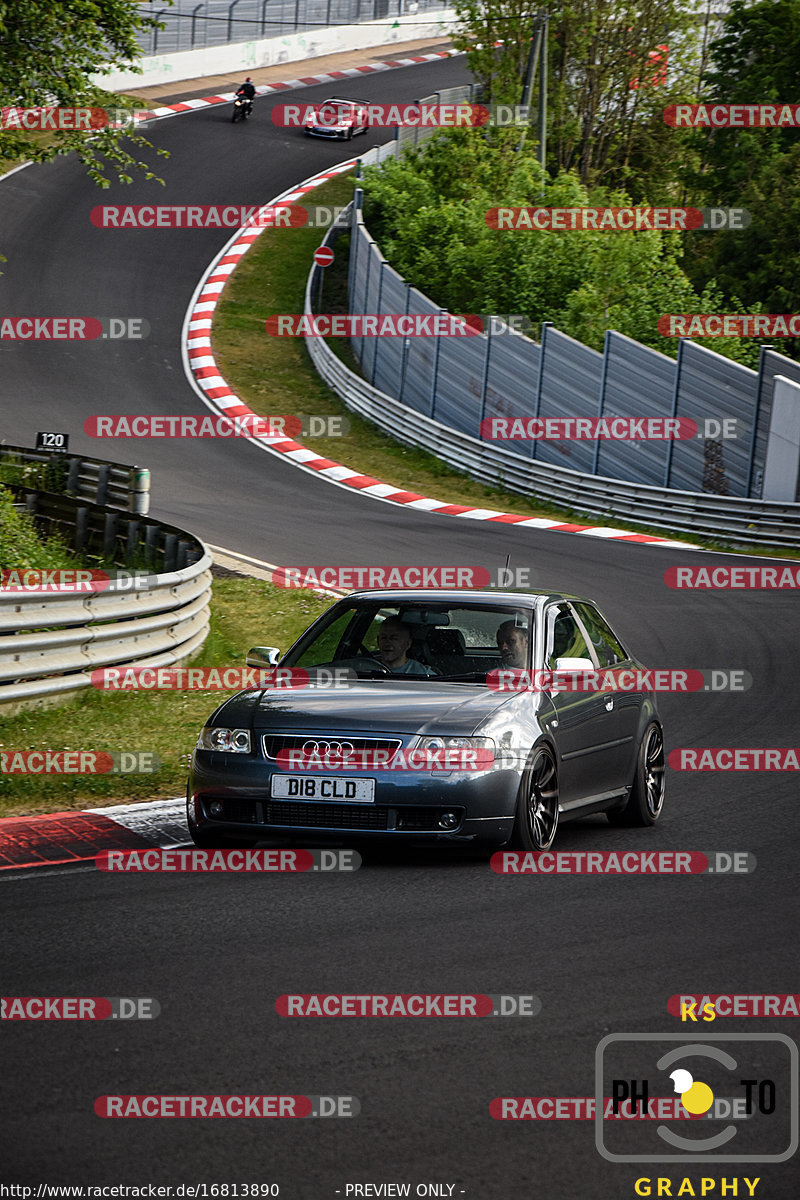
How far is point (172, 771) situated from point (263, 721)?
2.67 meters

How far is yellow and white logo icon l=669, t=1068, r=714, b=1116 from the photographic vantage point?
463 cm

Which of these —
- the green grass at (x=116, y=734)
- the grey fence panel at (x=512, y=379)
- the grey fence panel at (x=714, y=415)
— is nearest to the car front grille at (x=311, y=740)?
the green grass at (x=116, y=734)

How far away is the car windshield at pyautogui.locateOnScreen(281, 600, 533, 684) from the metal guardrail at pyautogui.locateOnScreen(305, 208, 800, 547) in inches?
653

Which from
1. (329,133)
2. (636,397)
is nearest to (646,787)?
(636,397)

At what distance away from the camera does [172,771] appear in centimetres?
1030

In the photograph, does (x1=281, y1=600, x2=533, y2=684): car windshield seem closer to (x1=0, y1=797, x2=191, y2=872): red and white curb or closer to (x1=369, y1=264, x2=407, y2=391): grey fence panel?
(x1=0, y1=797, x2=191, y2=872): red and white curb

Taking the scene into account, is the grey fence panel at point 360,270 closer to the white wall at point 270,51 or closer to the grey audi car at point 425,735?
the white wall at point 270,51

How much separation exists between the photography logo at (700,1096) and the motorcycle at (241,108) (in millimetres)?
53697

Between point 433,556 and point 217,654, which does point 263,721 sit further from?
point 433,556

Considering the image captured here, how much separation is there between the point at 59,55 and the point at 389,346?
16.8 metres

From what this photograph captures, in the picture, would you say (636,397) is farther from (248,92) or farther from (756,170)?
(248,92)

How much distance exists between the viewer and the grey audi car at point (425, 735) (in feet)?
24.7

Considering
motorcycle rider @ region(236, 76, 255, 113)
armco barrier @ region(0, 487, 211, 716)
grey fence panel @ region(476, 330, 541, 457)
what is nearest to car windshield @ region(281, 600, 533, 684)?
armco barrier @ region(0, 487, 211, 716)

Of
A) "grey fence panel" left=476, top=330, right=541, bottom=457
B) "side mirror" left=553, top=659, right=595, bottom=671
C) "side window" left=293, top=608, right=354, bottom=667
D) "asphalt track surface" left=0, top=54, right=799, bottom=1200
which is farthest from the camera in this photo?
"grey fence panel" left=476, top=330, right=541, bottom=457
